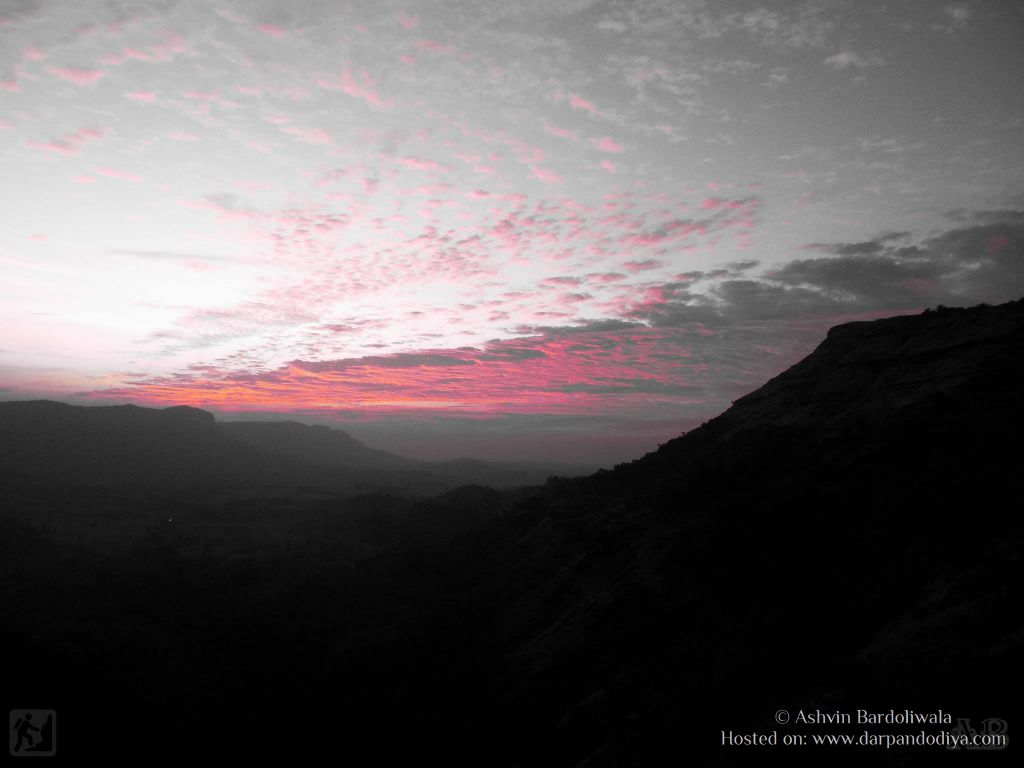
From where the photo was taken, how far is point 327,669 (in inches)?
746

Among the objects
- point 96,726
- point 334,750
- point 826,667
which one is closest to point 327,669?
point 334,750

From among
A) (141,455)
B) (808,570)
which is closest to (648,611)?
(808,570)

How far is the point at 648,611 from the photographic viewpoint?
15.3 meters

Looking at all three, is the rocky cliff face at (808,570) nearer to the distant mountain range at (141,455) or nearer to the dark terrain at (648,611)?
the dark terrain at (648,611)

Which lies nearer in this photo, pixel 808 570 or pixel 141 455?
pixel 808 570

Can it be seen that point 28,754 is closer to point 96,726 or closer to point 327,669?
point 96,726

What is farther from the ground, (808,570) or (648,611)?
(808,570)

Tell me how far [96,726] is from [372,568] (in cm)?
1845

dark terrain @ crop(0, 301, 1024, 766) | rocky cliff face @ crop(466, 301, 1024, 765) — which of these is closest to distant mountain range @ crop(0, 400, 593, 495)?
dark terrain @ crop(0, 301, 1024, 766)

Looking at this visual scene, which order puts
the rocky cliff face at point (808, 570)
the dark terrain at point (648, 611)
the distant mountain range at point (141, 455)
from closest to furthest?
the rocky cliff face at point (808, 570) → the dark terrain at point (648, 611) → the distant mountain range at point (141, 455)

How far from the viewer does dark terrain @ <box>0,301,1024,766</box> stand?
9391 mm

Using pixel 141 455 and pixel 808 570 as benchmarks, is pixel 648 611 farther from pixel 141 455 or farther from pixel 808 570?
pixel 141 455

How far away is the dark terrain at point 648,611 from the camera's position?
30.8 feet

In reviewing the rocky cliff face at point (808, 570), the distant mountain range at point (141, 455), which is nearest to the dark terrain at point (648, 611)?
the rocky cliff face at point (808, 570)
